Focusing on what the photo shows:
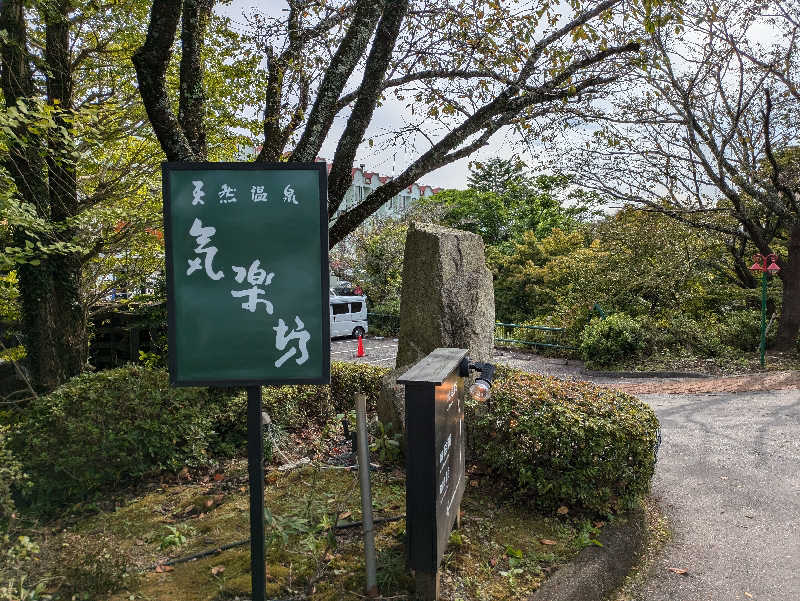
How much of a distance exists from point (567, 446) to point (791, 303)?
13.2 m

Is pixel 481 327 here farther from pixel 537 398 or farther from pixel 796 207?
pixel 796 207

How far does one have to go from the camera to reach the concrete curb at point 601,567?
142 inches

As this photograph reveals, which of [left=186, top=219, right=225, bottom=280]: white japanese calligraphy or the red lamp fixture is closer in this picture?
[left=186, top=219, right=225, bottom=280]: white japanese calligraphy

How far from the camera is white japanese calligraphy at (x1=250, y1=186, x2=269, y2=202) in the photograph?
2555 mm

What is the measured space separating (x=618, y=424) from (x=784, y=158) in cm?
1393

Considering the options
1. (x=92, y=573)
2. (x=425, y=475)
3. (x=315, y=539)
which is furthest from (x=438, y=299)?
(x=92, y=573)

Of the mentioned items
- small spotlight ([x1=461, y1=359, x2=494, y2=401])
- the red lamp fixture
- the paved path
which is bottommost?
the paved path

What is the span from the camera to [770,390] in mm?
9945

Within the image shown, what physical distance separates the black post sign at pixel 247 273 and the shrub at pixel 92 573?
5.37 feet

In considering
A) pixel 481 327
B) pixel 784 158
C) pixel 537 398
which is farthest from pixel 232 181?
pixel 784 158

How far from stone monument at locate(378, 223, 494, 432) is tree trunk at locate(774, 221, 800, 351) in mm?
11810

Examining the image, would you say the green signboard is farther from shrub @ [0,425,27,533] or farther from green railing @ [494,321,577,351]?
green railing @ [494,321,577,351]

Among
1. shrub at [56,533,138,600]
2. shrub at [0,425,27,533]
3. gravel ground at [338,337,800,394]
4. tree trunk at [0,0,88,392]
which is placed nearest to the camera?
shrub at [56,533,138,600]

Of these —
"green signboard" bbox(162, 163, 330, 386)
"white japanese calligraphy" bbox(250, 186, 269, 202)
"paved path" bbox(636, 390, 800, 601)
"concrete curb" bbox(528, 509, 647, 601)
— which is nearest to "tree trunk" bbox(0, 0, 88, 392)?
"green signboard" bbox(162, 163, 330, 386)
